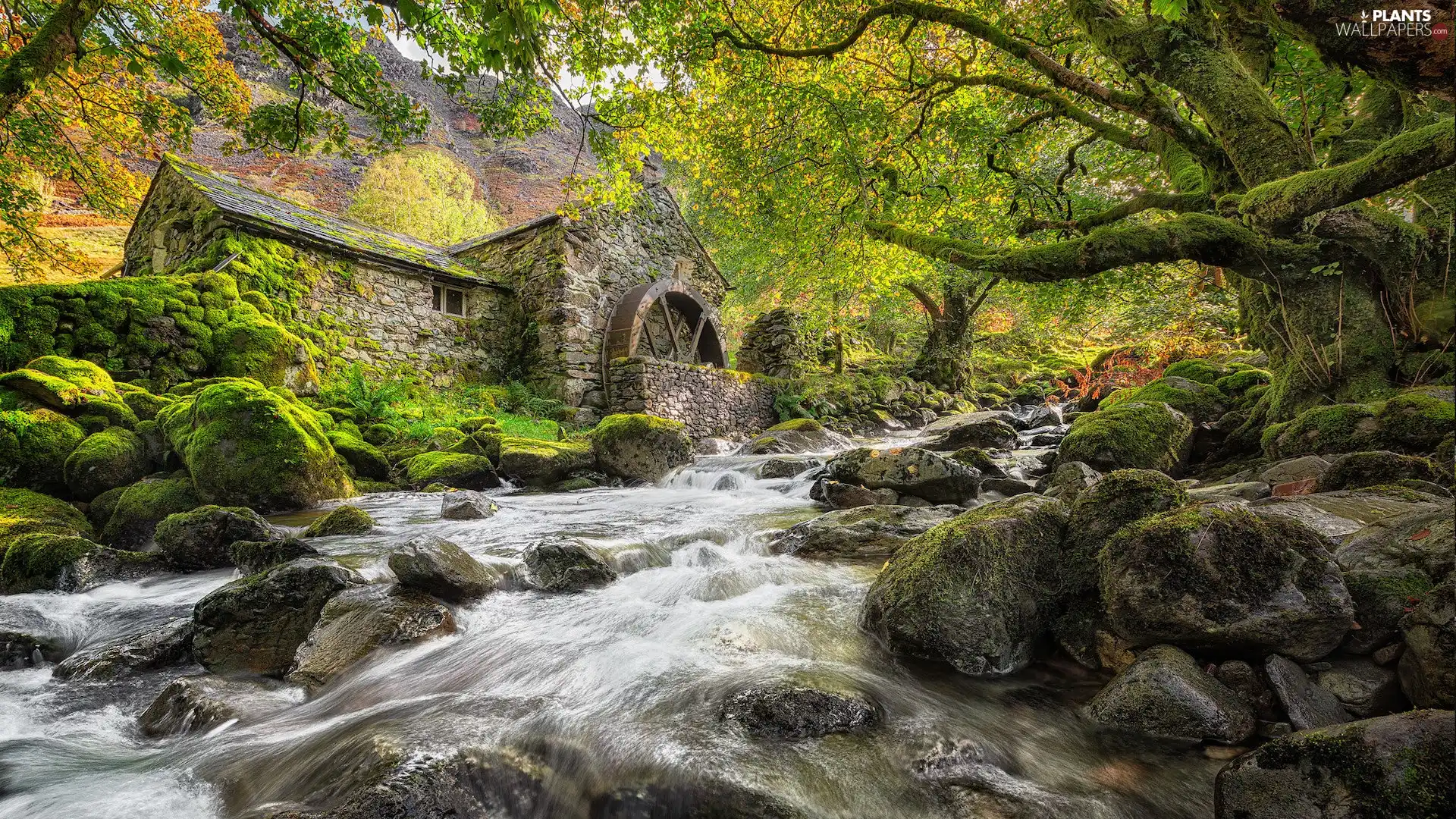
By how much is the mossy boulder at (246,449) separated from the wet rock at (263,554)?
2.04 m

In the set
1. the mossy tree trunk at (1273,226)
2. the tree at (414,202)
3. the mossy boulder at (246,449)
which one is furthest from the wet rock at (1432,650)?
the tree at (414,202)

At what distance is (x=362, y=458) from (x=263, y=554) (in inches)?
169

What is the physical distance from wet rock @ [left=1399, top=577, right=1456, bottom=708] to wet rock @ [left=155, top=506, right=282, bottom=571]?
6222 millimetres

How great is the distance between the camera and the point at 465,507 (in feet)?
19.7

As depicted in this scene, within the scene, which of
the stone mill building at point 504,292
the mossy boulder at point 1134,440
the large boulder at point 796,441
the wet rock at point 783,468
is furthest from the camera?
the large boulder at point 796,441

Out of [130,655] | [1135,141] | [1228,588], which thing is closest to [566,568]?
[130,655]

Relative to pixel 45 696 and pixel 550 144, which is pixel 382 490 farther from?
pixel 550 144

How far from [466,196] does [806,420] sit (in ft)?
75.7

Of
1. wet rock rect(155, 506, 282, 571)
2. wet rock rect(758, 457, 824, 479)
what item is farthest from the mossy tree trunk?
wet rock rect(155, 506, 282, 571)

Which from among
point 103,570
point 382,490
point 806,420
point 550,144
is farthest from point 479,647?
point 550,144

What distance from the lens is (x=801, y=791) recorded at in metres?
1.80

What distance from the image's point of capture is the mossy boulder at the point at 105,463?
16.5 ft

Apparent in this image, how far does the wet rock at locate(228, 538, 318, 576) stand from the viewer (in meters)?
3.81

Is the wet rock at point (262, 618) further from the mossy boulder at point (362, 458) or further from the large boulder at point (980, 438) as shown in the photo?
the large boulder at point (980, 438)
